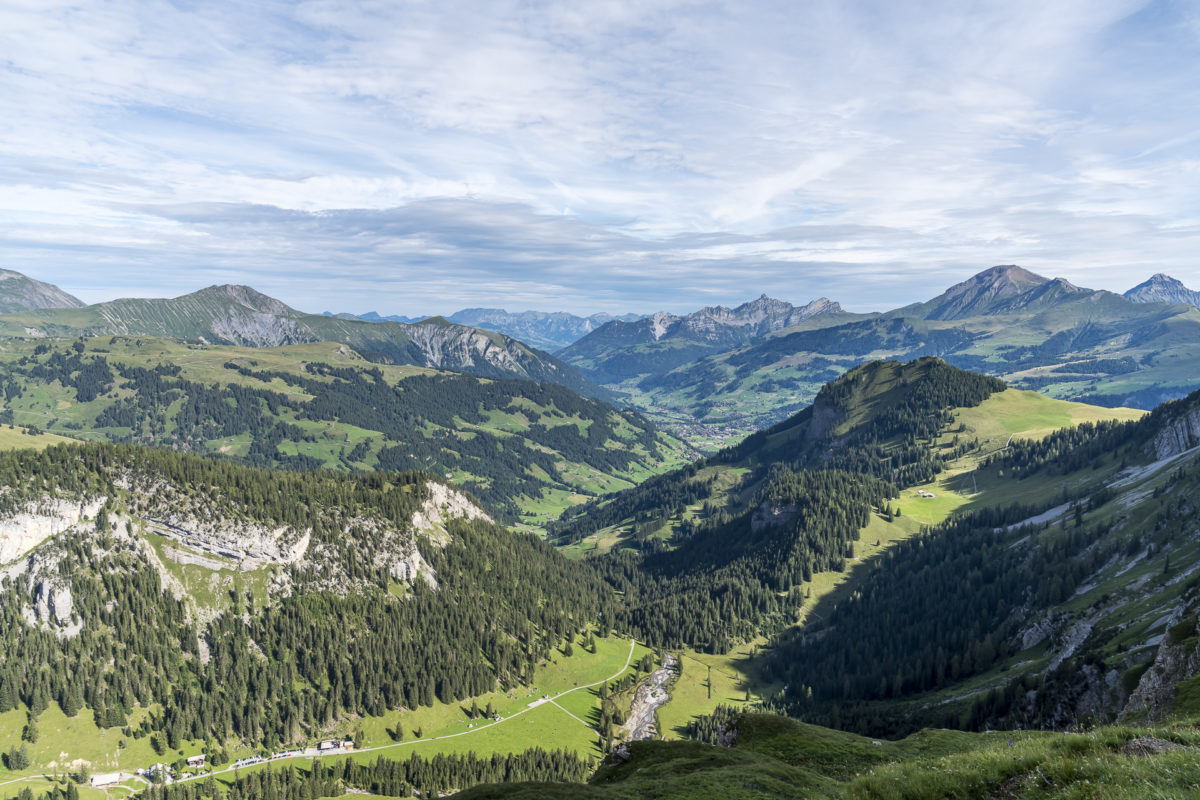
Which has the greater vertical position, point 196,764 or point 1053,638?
point 1053,638

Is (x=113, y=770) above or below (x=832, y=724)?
below

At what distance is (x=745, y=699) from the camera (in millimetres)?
197750

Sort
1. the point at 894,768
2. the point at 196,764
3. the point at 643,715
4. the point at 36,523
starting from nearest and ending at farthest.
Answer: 1. the point at 894,768
2. the point at 196,764
3. the point at 643,715
4. the point at 36,523

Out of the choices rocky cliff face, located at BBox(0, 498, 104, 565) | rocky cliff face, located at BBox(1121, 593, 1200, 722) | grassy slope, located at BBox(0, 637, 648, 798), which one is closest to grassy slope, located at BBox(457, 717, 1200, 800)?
rocky cliff face, located at BBox(1121, 593, 1200, 722)

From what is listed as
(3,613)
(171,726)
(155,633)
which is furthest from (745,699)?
(3,613)

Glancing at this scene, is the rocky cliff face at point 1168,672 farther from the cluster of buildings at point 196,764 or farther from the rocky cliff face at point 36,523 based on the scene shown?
the rocky cliff face at point 36,523

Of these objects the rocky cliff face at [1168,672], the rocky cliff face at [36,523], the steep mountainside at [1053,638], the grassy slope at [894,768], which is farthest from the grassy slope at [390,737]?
the rocky cliff face at [1168,672]

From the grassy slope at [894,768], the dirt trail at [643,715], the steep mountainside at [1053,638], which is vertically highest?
the grassy slope at [894,768]

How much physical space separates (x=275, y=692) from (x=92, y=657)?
171 ft

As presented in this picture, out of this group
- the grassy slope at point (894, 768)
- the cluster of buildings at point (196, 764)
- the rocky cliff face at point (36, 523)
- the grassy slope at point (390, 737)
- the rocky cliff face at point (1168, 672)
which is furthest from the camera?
the rocky cliff face at point (36, 523)

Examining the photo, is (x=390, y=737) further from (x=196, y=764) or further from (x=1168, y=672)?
(x=1168, y=672)

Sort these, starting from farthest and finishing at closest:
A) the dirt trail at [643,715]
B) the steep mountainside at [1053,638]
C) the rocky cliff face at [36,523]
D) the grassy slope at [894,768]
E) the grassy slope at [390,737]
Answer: the rocky cliff face at [36,523], the dirt trail at [643,715], the grassy slope at [390,737], the steep mountainside at [1053,638], the grassy slope at [894,768]

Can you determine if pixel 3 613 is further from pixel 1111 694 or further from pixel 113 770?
pixel 1111 694

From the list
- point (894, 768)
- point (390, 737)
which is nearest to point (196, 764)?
point (390, 737)
